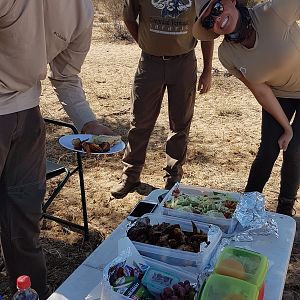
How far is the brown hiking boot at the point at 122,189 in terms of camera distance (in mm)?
3748

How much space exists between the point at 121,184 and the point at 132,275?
2.17 meters

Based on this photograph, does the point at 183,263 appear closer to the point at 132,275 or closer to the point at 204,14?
the point at 132,275

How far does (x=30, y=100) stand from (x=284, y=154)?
5.35 feet

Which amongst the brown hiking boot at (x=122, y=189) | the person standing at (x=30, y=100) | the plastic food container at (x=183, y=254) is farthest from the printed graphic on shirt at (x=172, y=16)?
the plastic food container at (x=183, y=254)

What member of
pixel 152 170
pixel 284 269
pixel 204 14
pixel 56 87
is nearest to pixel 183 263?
pixel 284 269

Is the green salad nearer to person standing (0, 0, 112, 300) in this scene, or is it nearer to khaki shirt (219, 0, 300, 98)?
person standing (0, 0, 112, 300)

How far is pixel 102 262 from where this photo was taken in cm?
189

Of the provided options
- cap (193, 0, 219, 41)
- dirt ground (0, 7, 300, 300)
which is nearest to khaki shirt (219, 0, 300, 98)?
cap (193, 0, 219, 41)

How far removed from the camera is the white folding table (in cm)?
→ 172

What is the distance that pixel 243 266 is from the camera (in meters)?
1.59

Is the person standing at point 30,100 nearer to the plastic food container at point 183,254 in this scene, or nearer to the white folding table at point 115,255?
the white folding table at point 115,255

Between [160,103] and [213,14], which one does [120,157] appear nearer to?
[160,103]

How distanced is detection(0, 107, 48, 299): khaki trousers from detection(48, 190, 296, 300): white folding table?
14.3 inches

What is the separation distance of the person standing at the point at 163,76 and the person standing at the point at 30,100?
1263mm
